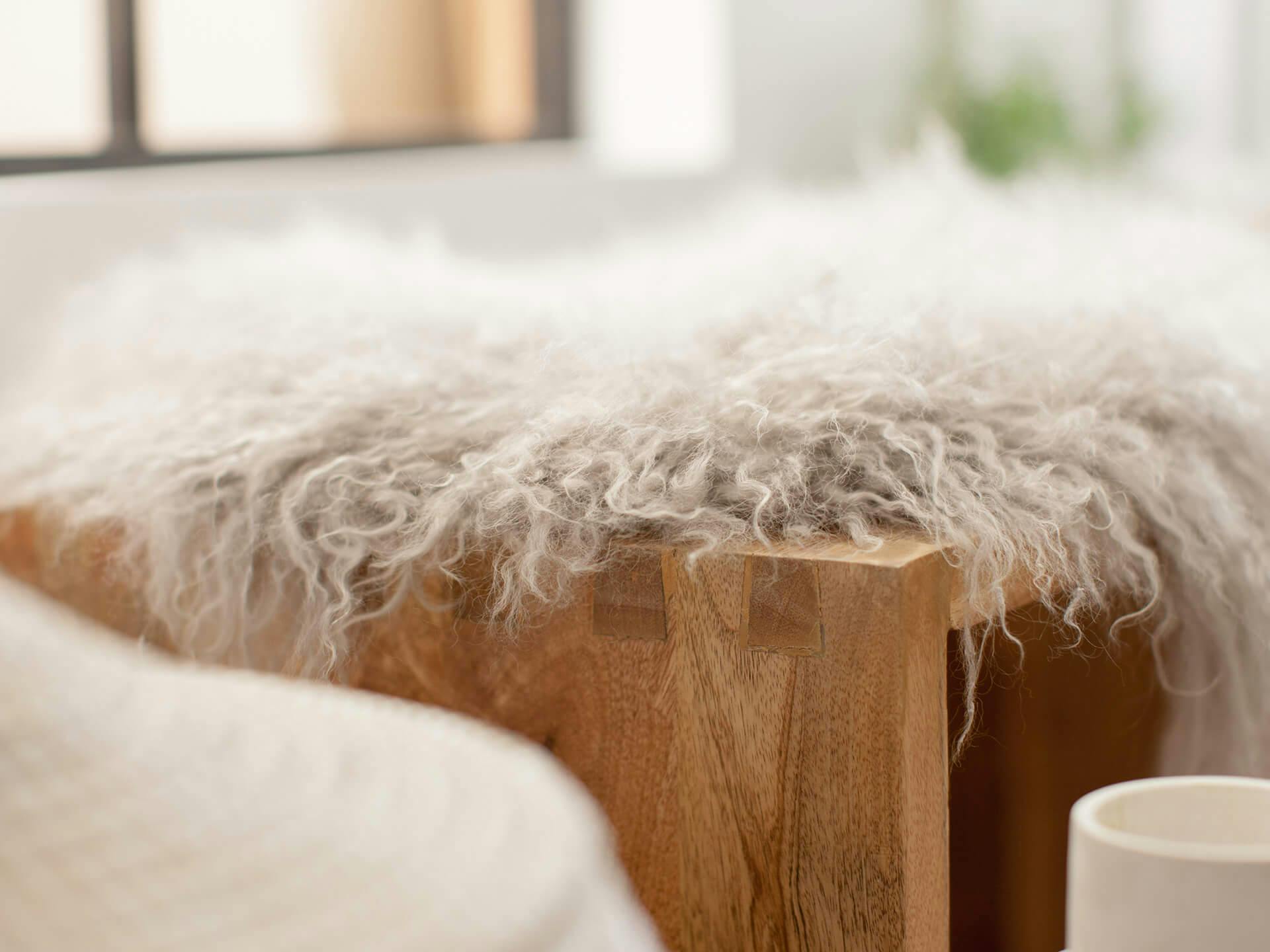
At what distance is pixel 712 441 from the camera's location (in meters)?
0.65

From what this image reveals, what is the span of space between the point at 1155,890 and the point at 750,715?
18cm

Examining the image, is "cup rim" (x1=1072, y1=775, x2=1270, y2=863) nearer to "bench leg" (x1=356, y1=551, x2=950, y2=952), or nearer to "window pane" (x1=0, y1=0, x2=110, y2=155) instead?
"bench leg" (x1=356, y1=551, x2=950, y2=952)

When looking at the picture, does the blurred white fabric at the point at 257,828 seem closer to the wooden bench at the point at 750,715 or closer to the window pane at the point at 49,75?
the wooden bench at the point at 750,715

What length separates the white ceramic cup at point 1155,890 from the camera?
0.49 meters

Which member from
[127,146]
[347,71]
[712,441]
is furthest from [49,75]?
[712,441]

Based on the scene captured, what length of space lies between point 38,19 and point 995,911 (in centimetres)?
189

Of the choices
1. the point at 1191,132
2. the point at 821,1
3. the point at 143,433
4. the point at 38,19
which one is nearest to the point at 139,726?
the point at 143,433

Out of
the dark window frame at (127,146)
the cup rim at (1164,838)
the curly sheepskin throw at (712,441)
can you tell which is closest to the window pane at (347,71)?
the dark window frame at (127,146)

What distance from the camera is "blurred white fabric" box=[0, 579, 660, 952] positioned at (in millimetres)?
310

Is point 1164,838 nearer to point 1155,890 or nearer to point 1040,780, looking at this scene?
point 1155,890

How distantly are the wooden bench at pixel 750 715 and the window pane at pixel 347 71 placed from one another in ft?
5.82

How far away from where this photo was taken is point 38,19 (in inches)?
80.4

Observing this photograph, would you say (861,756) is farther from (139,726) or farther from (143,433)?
(143,433)

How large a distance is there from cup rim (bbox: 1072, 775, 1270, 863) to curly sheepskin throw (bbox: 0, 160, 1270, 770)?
0.08 m
